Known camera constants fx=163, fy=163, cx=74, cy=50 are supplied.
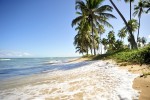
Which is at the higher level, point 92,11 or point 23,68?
point 92,11

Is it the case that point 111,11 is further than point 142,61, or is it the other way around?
point 111,11

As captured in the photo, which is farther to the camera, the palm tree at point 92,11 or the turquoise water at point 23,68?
the palm tree at point 92,11

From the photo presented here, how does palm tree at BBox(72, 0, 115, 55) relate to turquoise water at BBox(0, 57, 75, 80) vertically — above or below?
above

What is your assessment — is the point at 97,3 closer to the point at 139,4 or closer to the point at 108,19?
the point at 108,19

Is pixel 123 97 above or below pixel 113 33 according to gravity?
below

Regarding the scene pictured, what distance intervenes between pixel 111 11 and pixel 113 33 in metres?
33.2

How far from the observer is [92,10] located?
28234 mm

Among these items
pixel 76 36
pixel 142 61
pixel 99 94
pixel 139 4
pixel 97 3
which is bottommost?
pixel 99 94

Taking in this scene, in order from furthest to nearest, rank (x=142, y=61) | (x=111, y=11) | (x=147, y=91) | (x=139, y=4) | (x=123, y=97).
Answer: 1. (x=139, y=4)
2. (x=111, y=11)
3. (x=142, y=61)
4. (x=147, y=91)
5. (x=123, y=97)

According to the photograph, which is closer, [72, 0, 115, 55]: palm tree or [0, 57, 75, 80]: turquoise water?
[0, 57, 75, 80]: turquoise water

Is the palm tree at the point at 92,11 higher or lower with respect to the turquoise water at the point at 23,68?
higher

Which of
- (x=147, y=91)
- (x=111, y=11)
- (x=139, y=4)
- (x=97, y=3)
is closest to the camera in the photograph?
(x=147, y=91)

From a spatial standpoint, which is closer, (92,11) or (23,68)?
(23,68)

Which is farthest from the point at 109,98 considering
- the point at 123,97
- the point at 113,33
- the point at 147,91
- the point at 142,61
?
the point at 113,33
